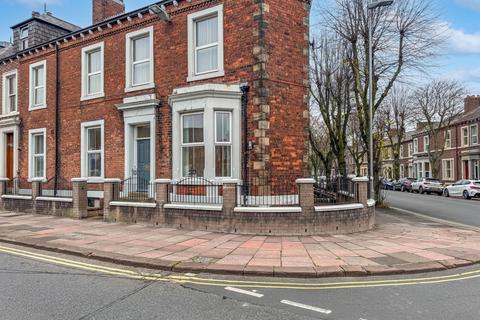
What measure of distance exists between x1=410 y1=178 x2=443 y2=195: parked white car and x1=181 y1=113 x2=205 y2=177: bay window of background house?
30.8 m

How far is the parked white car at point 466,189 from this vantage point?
29.8m

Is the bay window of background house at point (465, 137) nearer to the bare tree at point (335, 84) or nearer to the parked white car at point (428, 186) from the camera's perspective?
the parked white car at point (428, 186)

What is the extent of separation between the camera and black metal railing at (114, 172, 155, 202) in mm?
12844

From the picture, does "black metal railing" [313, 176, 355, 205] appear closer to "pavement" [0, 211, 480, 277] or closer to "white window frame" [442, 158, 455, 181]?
"pavement" [0, 211, 480, 277]

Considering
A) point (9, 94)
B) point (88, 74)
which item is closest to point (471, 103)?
point (88, 74)

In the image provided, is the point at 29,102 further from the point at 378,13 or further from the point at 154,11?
the point at 378,13

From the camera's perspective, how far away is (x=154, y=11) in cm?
1329

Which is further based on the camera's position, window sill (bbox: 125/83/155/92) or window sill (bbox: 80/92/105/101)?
window sill (bbox: 80/92/105/101)

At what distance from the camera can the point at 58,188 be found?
16.7m

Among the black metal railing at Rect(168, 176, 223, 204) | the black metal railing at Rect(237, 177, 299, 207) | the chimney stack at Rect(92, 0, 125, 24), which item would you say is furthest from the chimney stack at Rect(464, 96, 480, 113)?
the black metal railing at Rect(168, 176, 223, 204)

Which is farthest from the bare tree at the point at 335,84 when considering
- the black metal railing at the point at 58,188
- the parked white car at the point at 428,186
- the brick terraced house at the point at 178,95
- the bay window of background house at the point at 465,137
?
the bay window of background house at the point at 465,137

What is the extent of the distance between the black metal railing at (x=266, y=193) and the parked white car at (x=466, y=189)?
2410 centimetres

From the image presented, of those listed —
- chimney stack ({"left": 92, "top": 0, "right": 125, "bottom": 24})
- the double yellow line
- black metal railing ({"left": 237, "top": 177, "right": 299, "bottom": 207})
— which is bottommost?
the double yellow line

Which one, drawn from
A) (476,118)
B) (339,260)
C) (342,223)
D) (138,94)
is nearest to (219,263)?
(339,260)
